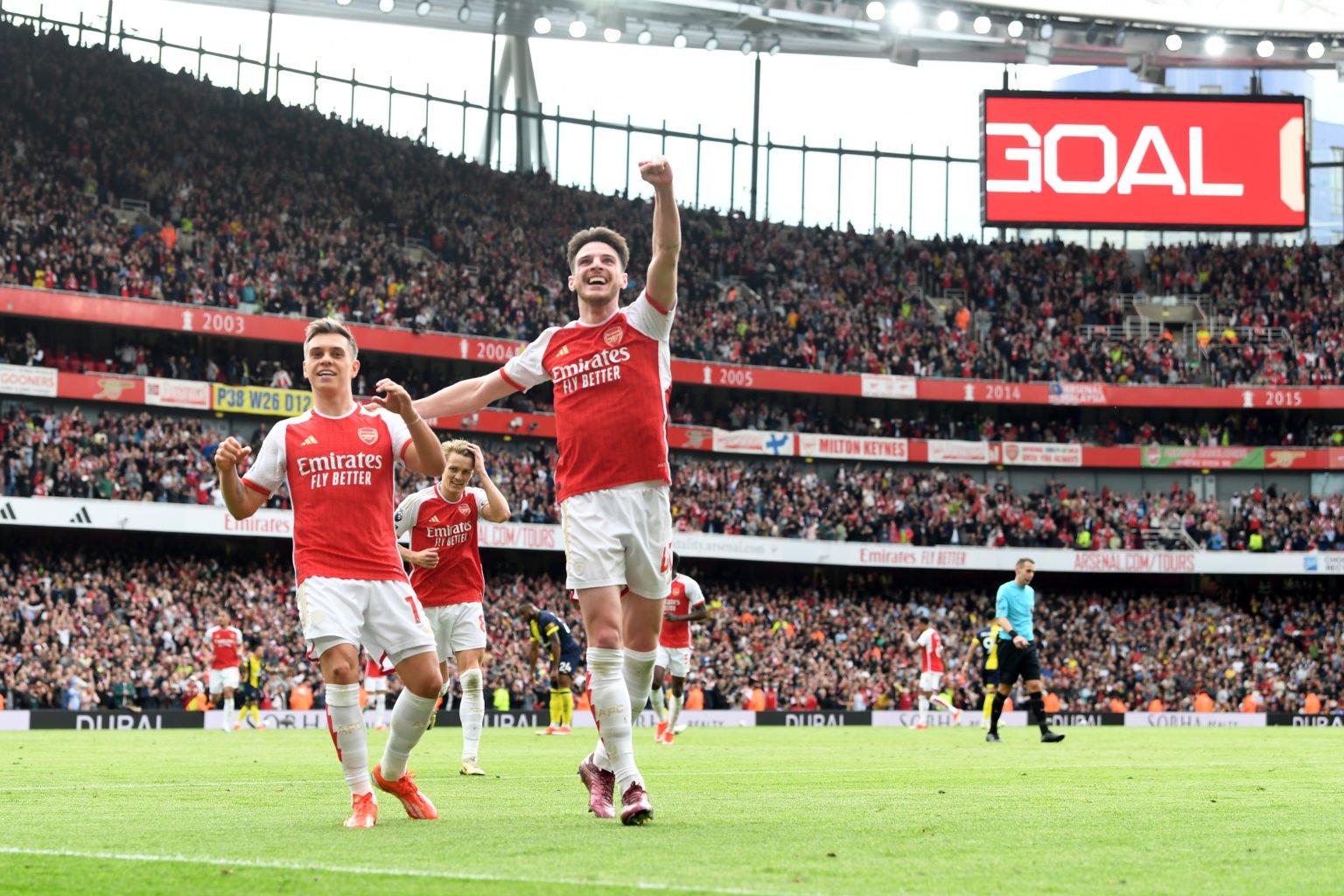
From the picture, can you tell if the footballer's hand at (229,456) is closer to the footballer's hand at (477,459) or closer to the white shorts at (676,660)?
the footballer's hand at (477,459)

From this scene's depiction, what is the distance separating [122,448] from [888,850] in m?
37.7

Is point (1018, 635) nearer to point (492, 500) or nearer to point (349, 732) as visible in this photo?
point (492, 500)

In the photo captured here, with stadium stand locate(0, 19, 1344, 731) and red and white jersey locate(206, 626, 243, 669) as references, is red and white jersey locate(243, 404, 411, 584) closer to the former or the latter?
red and white jersey locate(206, 626, 243, 669)

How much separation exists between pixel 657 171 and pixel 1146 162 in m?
48.7

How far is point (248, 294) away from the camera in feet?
146

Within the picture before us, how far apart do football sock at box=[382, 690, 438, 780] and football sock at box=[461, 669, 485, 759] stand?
5.35 m

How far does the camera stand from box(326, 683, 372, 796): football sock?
27.0 ft

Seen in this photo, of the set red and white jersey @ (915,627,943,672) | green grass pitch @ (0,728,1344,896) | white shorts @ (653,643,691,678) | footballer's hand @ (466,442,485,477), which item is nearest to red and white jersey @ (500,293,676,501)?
green grass pitch @ (0,728,1344,896)

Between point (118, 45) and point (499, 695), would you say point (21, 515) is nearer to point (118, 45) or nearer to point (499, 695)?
point (499, 695)

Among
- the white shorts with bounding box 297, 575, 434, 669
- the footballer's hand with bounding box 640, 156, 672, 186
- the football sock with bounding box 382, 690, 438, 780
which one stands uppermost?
the footballer's hand with bounding box 640, 156, 672, 186

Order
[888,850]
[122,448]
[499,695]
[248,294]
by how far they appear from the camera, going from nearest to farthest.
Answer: [888,850] < [499,695] < [122,448] < [248,294]

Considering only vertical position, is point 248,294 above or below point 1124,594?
above

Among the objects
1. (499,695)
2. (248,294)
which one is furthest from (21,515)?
(499,695)

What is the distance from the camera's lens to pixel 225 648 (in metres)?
28.5
